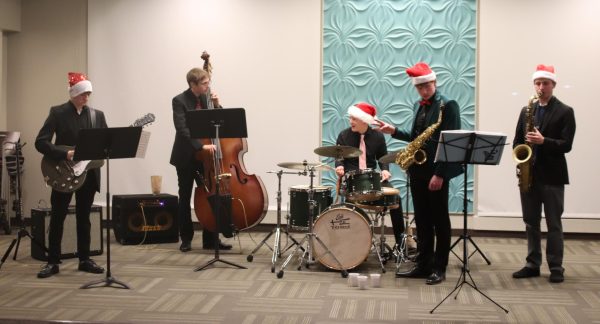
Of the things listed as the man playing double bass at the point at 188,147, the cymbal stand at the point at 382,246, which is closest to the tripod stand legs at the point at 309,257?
the cymbal stand at the point at 382,246

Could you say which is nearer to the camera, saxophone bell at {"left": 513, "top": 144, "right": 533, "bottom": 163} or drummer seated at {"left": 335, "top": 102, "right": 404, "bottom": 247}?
saxophone bell at {"left": 513, "top": 144, "right": 533, "bottom": 163}

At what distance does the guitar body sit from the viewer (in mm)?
5664

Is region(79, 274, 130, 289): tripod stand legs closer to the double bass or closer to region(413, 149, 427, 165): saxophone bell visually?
the double bass

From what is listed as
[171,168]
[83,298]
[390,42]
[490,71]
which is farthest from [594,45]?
[83,298]

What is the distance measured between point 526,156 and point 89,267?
12.4 ft

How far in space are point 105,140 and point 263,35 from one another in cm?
370

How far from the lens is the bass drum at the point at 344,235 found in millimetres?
5852

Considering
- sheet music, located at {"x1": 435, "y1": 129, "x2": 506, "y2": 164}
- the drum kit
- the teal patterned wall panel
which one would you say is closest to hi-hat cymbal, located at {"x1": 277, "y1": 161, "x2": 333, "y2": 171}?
the drum kit

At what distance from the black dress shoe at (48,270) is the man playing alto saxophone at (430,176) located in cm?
299

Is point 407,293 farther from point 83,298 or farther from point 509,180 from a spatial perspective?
point 509,180

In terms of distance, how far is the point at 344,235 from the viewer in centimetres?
590

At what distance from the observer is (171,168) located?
866 centimetres

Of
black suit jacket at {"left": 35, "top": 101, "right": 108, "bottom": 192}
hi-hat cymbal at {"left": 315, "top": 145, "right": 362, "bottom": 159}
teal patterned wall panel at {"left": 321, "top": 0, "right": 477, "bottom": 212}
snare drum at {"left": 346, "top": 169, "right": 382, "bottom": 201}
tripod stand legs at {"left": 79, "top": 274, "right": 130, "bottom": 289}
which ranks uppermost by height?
teal patterned wall panel at {"left": 321, "top": 0, "right": 477, "bottom": 212}

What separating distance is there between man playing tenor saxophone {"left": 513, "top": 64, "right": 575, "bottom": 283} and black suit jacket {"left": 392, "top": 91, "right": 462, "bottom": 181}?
0.63 metres
